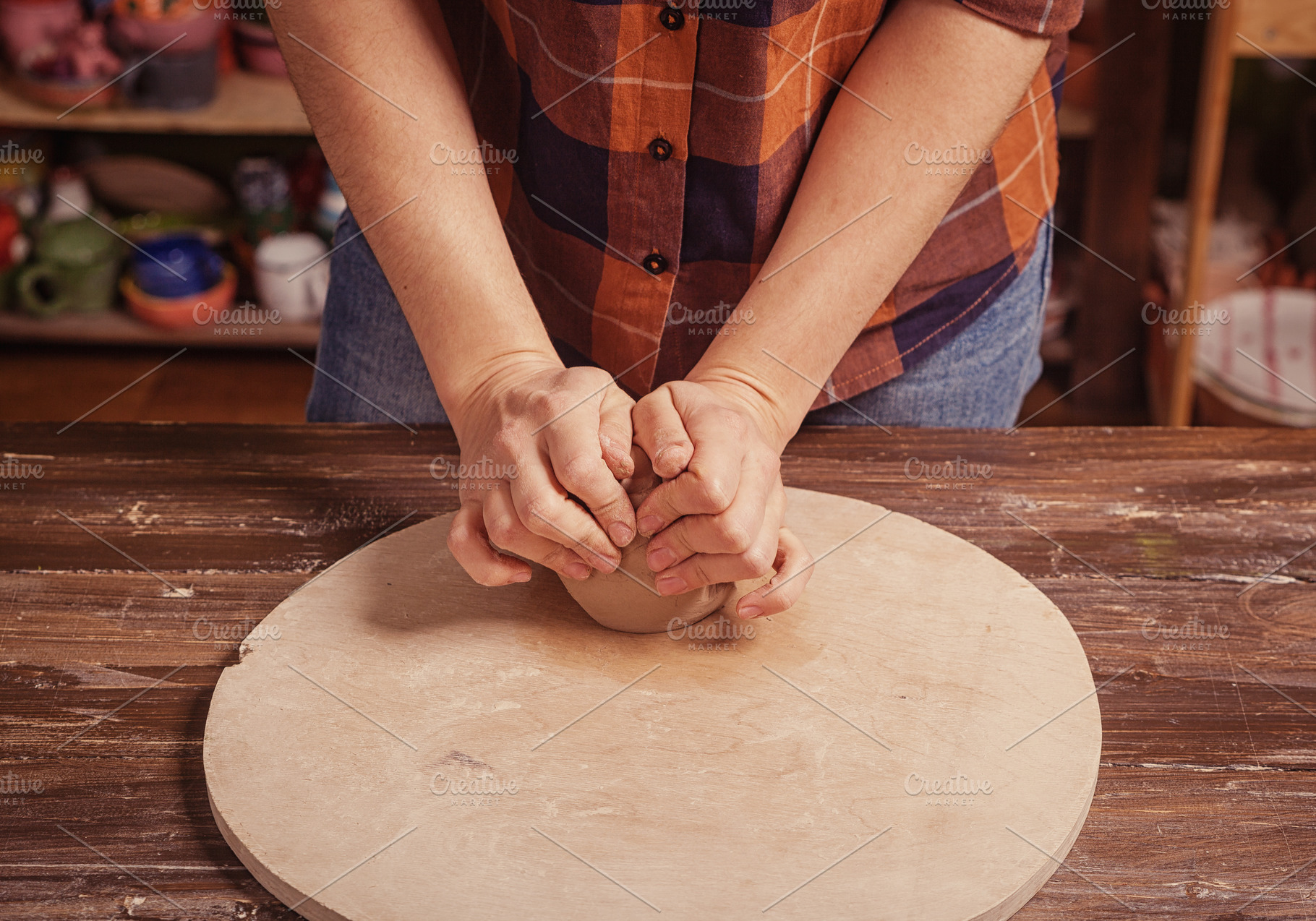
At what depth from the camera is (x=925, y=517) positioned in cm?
104

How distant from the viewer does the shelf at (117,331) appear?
8.91 ft

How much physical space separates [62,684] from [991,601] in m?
0.71

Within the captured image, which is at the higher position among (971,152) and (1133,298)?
(971,152)

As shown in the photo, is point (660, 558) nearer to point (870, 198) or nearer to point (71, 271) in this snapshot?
point (870, 198)

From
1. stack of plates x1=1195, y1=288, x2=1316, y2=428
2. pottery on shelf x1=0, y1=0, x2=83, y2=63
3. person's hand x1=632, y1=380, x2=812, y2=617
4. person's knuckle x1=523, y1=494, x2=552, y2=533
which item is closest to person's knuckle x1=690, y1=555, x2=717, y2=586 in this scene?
person's hand x1=632, y1=380, x2=812, y2=617

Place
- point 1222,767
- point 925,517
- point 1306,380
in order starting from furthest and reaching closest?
point 1306,380, point 925,517, point 1222,767

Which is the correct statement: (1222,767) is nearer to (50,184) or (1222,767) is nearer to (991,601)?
(991,601)

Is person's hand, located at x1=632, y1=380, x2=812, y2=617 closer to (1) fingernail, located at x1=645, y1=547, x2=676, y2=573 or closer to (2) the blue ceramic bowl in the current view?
(1) fingernail, located at x1=645, y1=547, x2=676, y2=573

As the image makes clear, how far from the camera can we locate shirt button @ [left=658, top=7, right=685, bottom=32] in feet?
3.06

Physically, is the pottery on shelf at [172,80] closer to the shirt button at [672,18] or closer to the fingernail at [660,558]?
the shirt button at [672,18]

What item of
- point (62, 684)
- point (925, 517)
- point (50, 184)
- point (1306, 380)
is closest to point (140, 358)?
point (50, 184)

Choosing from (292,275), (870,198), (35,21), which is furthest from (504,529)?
(35,21)

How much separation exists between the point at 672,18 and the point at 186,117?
6.13 ft

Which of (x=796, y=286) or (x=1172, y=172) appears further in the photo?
(x=1172, y=172)
